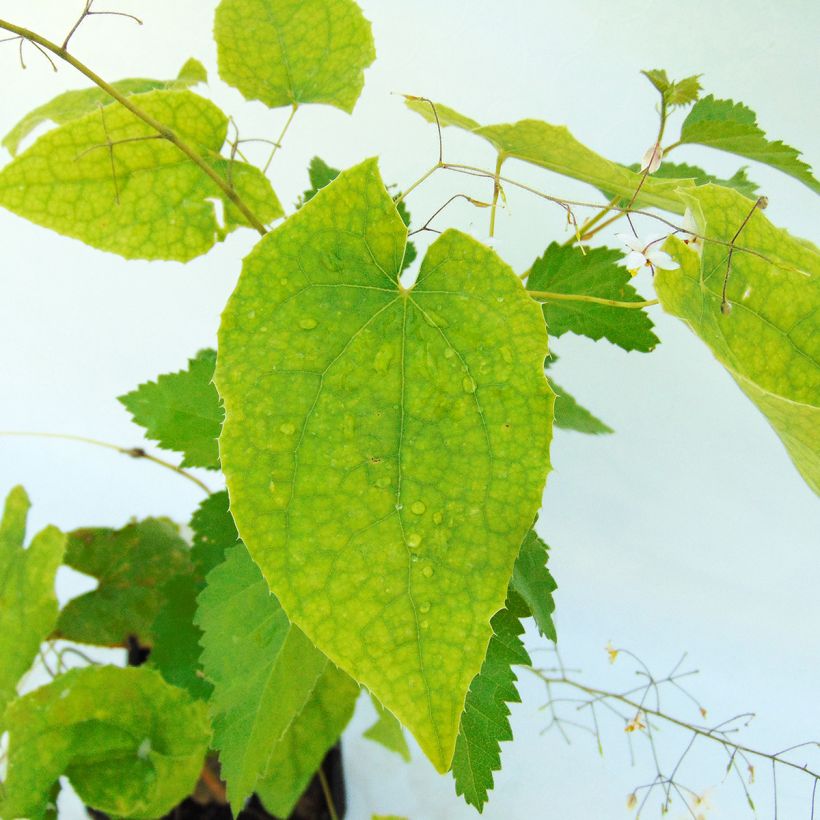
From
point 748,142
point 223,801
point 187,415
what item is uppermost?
point 748,142

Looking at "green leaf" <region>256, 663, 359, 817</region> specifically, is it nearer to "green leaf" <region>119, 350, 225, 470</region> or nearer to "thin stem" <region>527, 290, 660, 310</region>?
"green leaf" <region>119, 350, 225, 470</region>

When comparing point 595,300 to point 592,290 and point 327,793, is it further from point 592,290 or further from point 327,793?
point 327,793

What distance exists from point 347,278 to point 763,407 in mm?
149

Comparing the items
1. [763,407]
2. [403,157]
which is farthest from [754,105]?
[763,407]

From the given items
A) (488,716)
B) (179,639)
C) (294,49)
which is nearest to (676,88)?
(294,49)

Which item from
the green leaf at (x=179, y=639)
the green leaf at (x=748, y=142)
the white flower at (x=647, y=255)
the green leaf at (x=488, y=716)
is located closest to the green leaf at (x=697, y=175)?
the green leaf at (x=748, y=142)

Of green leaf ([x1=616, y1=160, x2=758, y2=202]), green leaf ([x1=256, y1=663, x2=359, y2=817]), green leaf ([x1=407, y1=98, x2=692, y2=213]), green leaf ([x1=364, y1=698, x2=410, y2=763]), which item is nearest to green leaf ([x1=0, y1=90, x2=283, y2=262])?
green leaf ([x1=407, y1=98, x2=692, y2=213])

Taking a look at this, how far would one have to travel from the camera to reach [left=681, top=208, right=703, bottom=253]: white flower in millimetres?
322

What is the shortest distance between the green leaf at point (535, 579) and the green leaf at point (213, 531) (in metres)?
0.18

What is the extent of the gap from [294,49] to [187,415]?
0.73ft

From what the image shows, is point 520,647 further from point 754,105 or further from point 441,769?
point 754,105

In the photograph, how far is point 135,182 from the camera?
43 cm

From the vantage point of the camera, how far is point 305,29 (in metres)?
0.45

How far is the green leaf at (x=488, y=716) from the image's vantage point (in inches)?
16.5
